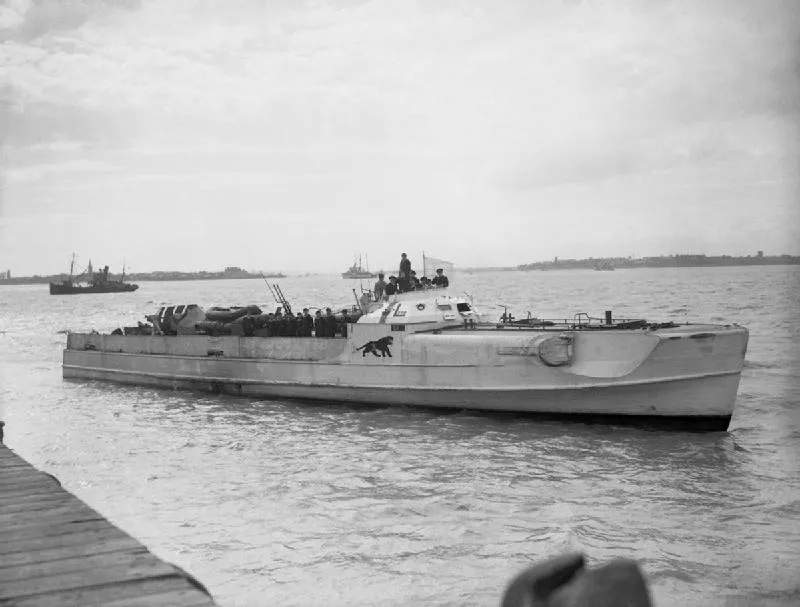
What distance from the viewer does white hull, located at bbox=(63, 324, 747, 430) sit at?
18.1 meters

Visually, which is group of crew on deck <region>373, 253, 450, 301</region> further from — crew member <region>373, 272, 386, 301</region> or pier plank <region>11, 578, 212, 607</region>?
pier plank <region>11, 578, 212, 607</region>

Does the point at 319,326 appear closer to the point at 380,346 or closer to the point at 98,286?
the point at 380,346

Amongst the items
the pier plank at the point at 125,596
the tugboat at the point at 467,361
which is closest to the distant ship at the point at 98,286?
the tugboat at the point at 467,361

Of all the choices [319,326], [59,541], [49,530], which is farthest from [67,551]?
[319,326]

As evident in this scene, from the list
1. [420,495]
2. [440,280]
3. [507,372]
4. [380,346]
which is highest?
[440,280]

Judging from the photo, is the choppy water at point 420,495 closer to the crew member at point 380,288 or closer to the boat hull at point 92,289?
the crew member at point 380,288

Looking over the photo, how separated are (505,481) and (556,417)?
18.2ft

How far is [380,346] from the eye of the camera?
22.1 metres

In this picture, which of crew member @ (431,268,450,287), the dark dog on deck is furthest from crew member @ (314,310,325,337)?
crew member @ (431,268,450,287)

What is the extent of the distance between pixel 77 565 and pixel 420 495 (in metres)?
9.15

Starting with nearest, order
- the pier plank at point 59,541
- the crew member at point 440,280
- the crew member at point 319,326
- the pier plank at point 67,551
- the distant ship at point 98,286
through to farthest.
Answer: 1. the pier plank at point 67,551
2. the pier plank at point 59,541
3. the crew member at point 440,280
4. the crew member at point 319,326
5. the distant ship at point 98,286

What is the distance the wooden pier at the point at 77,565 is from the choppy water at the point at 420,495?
3564mm

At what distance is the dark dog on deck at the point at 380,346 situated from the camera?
21.9 m

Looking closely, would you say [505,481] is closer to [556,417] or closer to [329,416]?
[556,417]
